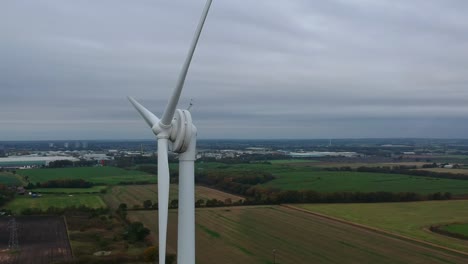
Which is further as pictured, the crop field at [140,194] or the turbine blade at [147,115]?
the crop field at [140,194]

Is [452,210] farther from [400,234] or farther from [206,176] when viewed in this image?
[206,176]

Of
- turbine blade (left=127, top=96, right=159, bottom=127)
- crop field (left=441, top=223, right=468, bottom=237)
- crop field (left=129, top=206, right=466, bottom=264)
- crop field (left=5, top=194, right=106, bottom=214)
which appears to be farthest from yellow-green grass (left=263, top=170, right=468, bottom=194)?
turbine blade (left=127, top=96, right=159, bottom=127)

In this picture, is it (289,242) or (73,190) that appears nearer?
(289,242)

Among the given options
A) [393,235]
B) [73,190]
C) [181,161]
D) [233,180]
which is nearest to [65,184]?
[73,190]

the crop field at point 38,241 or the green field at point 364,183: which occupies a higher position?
the green field at point 364,183

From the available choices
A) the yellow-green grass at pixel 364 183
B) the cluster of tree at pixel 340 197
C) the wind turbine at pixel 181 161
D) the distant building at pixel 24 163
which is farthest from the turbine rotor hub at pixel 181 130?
the distant building at pixel 24 163

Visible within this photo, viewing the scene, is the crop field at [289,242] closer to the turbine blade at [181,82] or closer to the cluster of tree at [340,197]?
the cluster of tree at [340,197]

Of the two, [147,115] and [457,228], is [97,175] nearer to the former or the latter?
[457,228]
